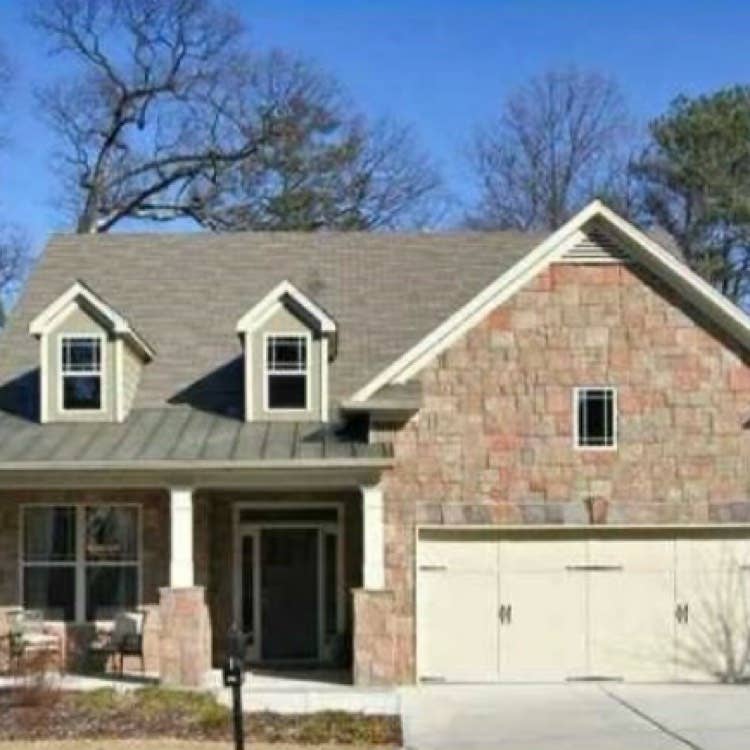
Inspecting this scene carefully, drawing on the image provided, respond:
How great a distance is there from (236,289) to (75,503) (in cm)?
547

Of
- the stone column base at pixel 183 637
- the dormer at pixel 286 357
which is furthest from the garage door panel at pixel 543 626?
the stone column base at pixel 183 637

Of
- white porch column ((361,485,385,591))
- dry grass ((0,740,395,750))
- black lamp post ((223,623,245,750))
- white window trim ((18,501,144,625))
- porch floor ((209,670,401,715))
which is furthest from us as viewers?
white window trim ((18,501,144,625))

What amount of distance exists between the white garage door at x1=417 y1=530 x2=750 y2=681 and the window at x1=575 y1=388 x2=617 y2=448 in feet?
4.55

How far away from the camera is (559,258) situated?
23109mm

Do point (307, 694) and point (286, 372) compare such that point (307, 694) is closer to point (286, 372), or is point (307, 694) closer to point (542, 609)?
point (542, 609)

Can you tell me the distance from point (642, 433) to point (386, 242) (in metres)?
7.80

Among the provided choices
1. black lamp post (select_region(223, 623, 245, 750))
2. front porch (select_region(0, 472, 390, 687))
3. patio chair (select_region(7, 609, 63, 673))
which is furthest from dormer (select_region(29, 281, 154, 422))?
black lamp post (select_region(223, 623, 245, 750))

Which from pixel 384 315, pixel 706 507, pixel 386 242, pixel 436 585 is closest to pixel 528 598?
pixel 436 585

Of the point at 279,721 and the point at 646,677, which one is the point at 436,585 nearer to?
the point at 646,677

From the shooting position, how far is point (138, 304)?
1083 inches

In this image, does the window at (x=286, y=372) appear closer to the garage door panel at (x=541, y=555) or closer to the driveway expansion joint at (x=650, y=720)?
the garage door panel at (x=541, y=555)

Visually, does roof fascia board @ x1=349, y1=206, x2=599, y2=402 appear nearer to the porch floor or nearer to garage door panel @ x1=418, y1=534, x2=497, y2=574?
garage door panel @ x1=418, y1=534, x2=497, y2=574

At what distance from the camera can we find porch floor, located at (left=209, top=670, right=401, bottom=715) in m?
19.5

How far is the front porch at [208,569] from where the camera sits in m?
22.3
